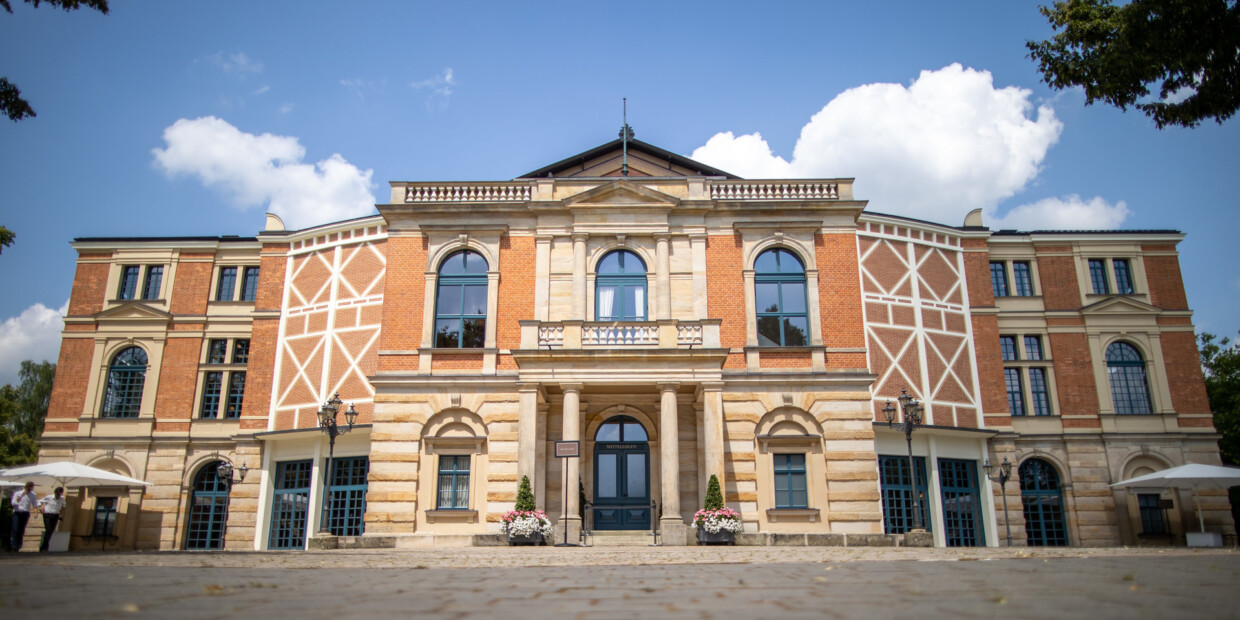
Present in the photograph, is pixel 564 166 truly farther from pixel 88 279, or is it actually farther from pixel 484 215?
pixel 88 279

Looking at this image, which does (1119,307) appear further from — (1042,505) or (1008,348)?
(1042,505)

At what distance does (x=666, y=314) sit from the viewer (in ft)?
70.3

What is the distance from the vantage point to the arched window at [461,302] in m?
21.8

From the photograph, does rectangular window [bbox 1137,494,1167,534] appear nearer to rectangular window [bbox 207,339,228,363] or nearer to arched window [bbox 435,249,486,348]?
arched window [bbox 435,249,486,348]

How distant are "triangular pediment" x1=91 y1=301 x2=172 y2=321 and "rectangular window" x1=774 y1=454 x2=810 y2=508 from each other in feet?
72.5

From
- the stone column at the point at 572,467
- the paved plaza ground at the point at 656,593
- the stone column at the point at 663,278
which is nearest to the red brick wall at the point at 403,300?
the stone column at the point at 572,467

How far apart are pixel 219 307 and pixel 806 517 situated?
71.2ft

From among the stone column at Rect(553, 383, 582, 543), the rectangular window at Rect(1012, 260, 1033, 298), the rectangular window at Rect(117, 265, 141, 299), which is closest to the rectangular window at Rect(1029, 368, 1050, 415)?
the rectangular window at Rect(1012, 260, 1033, 298)

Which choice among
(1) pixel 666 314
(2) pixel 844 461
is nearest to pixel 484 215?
(1) pixel 666 314

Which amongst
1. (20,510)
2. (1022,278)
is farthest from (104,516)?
(1022,278)

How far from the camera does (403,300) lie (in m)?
22.0

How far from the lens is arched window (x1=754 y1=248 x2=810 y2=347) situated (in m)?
21.9

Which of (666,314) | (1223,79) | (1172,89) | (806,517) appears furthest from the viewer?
(666,314)

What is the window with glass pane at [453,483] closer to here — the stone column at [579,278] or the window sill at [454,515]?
the window sill at [454,515]
